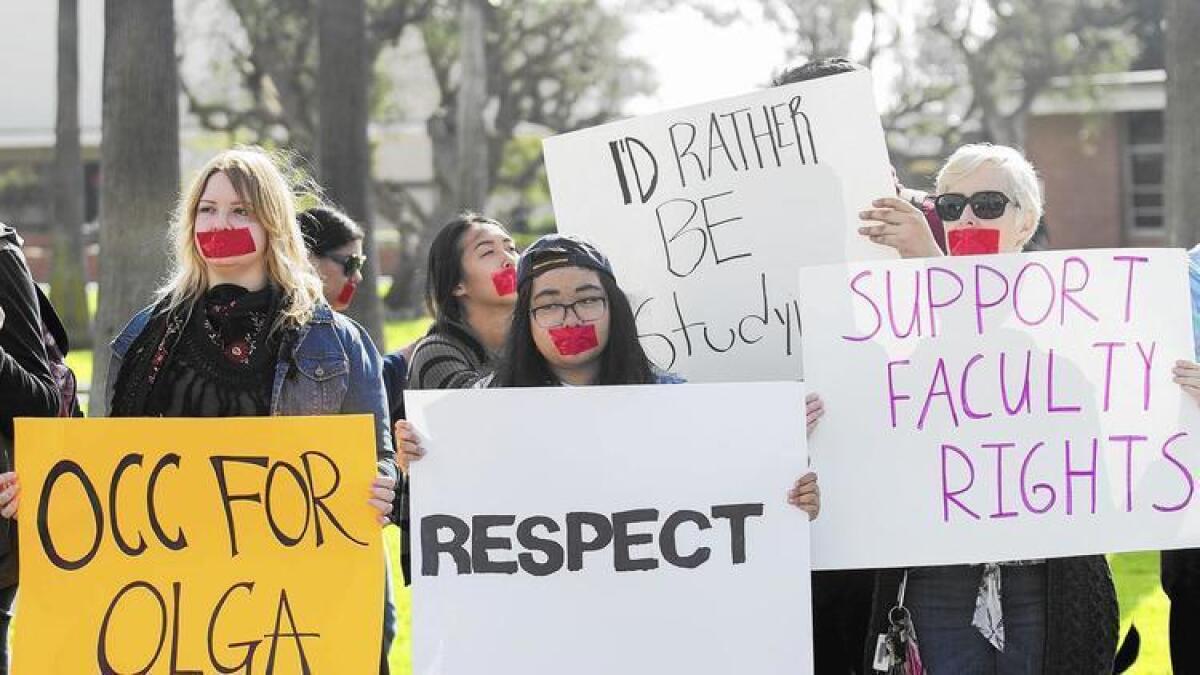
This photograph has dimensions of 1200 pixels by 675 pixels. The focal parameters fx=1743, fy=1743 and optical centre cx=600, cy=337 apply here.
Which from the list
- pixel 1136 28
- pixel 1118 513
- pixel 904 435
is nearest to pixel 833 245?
pixel 904 435

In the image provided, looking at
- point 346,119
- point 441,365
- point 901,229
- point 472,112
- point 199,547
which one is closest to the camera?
point 199,547

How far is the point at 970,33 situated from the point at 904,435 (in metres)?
33.3

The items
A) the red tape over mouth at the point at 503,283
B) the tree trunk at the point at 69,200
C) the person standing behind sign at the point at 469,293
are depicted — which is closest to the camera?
the person standing behind sign at the point at 469,293

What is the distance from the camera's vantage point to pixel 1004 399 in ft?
12.5

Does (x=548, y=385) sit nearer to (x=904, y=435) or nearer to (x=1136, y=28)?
(x=904, y=435)

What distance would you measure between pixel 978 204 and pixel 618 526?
1078 mm

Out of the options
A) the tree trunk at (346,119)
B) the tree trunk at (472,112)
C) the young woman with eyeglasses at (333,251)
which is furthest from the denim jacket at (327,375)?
the tree trunk at (472,112)

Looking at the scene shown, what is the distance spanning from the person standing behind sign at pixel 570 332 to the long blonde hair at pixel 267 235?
0.44 m

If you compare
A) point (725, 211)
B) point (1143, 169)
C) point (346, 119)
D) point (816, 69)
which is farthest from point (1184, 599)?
point (1143, 169)

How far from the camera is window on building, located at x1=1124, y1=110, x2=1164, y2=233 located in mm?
36062

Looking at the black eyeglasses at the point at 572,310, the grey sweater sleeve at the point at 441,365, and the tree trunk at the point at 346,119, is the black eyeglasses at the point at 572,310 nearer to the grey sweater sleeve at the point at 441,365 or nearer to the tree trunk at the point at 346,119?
the grey sweater sleeve at the point at 441,365

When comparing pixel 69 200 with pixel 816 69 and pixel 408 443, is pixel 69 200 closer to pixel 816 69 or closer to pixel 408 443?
pixel 816 69

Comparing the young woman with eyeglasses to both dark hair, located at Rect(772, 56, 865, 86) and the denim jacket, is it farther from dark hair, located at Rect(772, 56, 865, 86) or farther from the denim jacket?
dark hair, located at Rect(772, 56, 865, 86)

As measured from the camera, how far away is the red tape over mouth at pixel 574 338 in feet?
11.9
